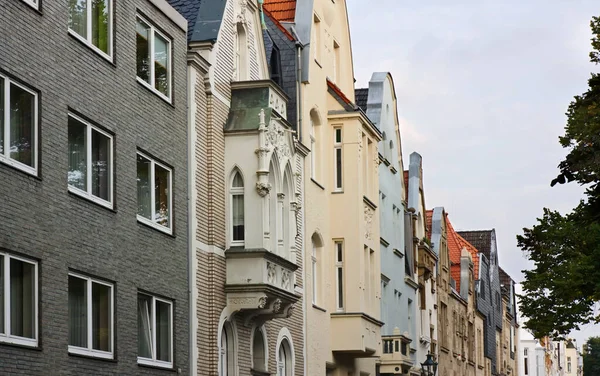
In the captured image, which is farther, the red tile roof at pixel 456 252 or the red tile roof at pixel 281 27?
the red tile roof at pixel 456 252

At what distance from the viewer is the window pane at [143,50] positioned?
26.5 meters

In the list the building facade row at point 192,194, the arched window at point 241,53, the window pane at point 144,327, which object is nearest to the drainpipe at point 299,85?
the building facade row at point 192,194

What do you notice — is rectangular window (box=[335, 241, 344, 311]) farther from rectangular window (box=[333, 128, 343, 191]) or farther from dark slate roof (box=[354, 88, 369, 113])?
dark slate roof (box=[354, 88, 369, 113])

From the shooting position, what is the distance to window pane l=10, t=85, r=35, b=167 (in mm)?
20484

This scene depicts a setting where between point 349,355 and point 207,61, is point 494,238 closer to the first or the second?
point 349,355

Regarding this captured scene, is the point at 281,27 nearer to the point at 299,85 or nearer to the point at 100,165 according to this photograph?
the point at 299,85

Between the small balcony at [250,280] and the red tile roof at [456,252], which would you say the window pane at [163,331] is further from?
the red tile roof at [456,252]

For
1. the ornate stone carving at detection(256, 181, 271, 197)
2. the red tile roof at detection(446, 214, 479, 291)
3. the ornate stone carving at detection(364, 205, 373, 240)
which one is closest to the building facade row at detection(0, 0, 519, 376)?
the ornate stone carving at detection(256, 181, 271, 197)

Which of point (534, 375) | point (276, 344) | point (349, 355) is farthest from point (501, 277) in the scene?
point (276, 344)

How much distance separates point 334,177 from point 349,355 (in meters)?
5.66

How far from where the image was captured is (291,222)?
33.0 metres

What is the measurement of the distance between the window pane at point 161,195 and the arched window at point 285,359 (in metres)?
8.69

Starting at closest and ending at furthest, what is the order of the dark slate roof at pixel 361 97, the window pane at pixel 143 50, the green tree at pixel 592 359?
the window pane at pixel 143 50 → the dark slate roof at pixel 361 97 → the green tree at pixel 592 359

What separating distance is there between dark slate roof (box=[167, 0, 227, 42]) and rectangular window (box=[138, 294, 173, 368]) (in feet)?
21.5
